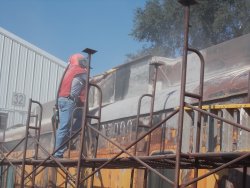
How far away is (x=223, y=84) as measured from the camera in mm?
4922

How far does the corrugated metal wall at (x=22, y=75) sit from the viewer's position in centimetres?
1930

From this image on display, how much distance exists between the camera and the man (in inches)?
293

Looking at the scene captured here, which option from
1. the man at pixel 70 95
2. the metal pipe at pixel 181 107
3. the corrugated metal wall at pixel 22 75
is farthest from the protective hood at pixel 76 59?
the corrugated metal wall at pixel 22 75

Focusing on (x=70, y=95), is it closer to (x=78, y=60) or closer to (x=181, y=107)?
(x=78, y=60)

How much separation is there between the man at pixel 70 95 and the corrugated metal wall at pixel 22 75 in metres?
11.7

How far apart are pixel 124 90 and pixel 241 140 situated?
13.5ft

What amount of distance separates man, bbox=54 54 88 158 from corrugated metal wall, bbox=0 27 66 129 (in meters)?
11.7

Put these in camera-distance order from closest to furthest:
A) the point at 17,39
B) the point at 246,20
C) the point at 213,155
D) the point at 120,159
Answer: the point at 213,155 → the point at 120,159 → the point at 17,39 → the point at 246,20

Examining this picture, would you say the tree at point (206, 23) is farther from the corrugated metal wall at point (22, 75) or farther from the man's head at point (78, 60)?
the man's head at point (78, 60)

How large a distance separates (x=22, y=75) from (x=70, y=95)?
1288 cm

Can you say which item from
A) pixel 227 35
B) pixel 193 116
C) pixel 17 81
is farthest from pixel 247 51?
pixel 227 35

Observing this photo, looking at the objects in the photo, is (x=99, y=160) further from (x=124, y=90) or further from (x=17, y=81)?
(x=17, y=81)

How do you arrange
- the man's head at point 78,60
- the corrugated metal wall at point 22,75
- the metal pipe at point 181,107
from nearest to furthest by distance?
the metal pipe at point 181,107 → the man's head at point 78,60 → the corrugated metal wall at point 22,75

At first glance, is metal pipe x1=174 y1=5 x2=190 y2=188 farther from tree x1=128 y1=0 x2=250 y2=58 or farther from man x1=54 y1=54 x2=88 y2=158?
tree x1=128 y1=0 x2=250 y2=58
